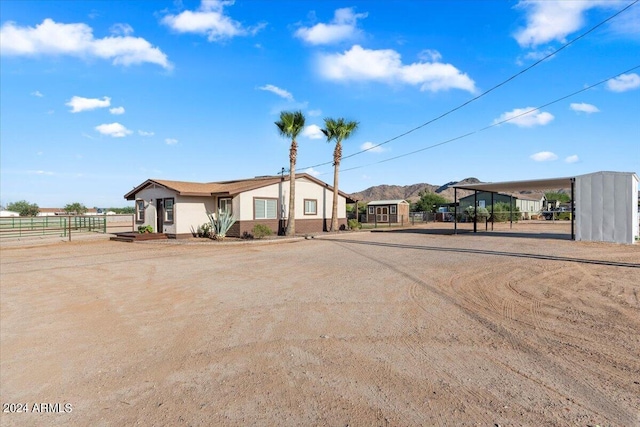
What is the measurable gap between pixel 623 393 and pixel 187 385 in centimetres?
430

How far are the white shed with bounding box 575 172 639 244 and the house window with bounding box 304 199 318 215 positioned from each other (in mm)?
15713

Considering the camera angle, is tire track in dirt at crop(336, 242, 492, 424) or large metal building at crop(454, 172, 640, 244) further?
large metal building at crop(454, 172, 640, 244)

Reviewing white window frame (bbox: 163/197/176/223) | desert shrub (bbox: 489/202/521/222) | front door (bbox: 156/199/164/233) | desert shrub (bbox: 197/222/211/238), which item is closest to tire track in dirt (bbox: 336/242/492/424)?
desert shrub (bbox: 197/222/211/238)

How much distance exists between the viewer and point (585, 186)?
58.2 ft

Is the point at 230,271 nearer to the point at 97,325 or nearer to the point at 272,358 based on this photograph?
the point at 97,325

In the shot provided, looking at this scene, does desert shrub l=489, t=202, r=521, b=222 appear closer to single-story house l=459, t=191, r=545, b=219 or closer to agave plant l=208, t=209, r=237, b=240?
single-story house l=459, t=191, r=545, b=219

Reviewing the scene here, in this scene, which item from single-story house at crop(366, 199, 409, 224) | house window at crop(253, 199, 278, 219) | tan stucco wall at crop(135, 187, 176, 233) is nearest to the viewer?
tan stucco wall at crop(135, 187, 176, 233)

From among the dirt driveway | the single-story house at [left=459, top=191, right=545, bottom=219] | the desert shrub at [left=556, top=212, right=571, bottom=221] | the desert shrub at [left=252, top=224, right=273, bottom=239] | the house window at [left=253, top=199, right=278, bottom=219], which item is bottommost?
the dirt driveway

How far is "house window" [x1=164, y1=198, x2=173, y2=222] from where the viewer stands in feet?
72.0

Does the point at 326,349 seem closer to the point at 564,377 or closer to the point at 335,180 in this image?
the point at 564,377

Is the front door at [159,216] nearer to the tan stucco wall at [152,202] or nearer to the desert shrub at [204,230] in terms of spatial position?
the tan stucco wall at [152,202]

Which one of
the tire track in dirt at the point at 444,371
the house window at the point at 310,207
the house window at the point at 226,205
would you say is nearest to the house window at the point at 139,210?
the house window at the point at 226,205

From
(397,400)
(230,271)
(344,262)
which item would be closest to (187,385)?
(397,400)

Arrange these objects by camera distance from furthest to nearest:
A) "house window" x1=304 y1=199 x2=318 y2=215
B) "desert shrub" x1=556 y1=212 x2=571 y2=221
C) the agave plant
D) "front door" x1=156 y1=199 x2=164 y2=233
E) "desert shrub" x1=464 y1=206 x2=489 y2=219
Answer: "desert shrub" x1=556 y1=212 x2=571 y2=221 < "desert shrub" x1=464 y1=206 x2=489 y2=219 < "house window" x1=304 y1=199 x2=318 y2=215 < "front door" x1=156 y1=199 x2=164 y2=233 < the agave plant
